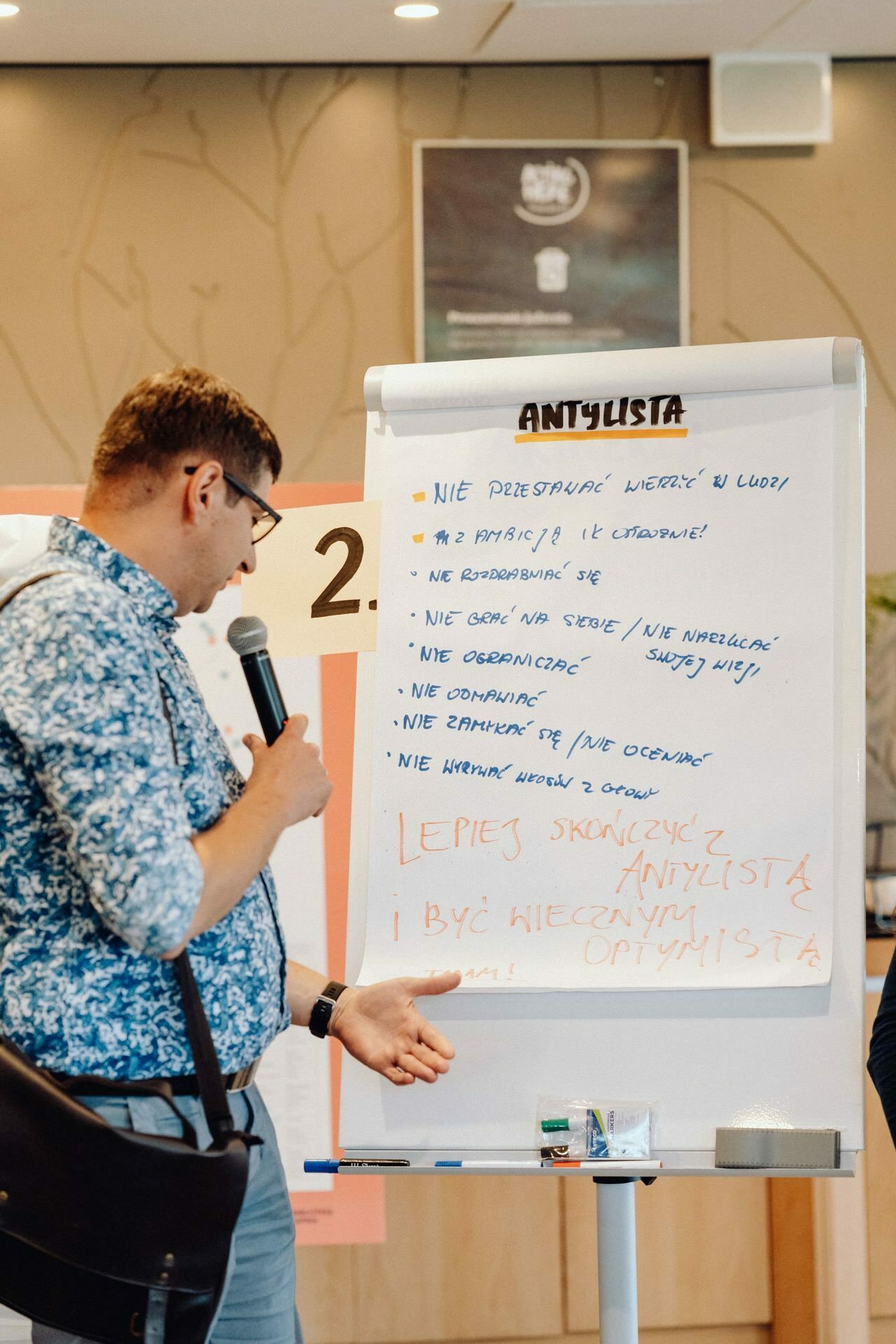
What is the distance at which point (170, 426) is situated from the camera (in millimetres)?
1351

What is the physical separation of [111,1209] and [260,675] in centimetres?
56

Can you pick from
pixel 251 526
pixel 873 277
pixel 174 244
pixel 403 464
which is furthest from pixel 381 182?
pixel 251 526

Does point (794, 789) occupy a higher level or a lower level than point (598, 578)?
lower

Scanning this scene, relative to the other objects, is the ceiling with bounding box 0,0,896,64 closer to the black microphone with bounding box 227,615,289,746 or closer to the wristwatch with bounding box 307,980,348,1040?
the black microphone with bounding box 227,615,289,746

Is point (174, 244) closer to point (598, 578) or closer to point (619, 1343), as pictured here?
point (598, 578)

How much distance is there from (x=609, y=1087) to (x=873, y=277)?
249 cm

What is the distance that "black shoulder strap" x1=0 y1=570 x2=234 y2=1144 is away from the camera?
123cm

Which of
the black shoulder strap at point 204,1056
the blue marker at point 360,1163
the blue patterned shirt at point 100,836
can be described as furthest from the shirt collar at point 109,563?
the blue marker at point 360,1163

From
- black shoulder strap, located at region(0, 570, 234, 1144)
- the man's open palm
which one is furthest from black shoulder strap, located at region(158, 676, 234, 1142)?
the man's open palm

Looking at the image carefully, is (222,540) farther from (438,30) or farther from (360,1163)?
(438,30)

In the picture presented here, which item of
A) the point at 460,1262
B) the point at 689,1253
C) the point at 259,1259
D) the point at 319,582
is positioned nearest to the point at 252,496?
the point at 319,582

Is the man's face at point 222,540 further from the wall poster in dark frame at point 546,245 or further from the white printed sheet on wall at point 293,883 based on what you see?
the wall poster in dark frame at point 546,245

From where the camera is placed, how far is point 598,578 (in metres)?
1.66

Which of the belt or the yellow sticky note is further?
the yellow sticky note
